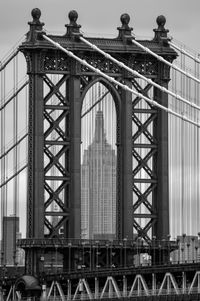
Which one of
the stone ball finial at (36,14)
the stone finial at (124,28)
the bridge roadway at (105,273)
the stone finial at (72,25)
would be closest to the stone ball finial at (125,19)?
the stone finial at (124,28)

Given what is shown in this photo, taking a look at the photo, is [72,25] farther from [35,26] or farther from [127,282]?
[127,282]

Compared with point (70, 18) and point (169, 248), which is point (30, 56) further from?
point (169, 248)

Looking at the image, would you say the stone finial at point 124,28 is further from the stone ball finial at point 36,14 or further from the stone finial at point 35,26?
the stone ball finial at point 36,14

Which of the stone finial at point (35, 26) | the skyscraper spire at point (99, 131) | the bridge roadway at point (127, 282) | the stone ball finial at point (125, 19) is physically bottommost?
the bridge roadway at point (127, 282)

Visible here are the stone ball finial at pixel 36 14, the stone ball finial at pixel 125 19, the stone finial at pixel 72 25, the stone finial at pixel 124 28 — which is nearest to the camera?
the stone ball finial at pixel 36 14

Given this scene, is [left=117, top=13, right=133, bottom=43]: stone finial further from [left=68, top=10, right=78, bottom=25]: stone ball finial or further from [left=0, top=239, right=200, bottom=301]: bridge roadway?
[left=0, top=239, right=200, bottom=301]: bridge roadway

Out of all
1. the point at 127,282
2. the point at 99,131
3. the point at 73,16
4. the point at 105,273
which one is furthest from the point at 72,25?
the point at 127,282

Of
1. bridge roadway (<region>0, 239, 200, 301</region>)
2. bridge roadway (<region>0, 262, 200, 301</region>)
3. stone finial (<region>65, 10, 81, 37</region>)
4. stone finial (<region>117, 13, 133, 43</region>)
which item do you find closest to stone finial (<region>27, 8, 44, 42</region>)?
stone finial (<region>65, 10, 81, 37</region>)
